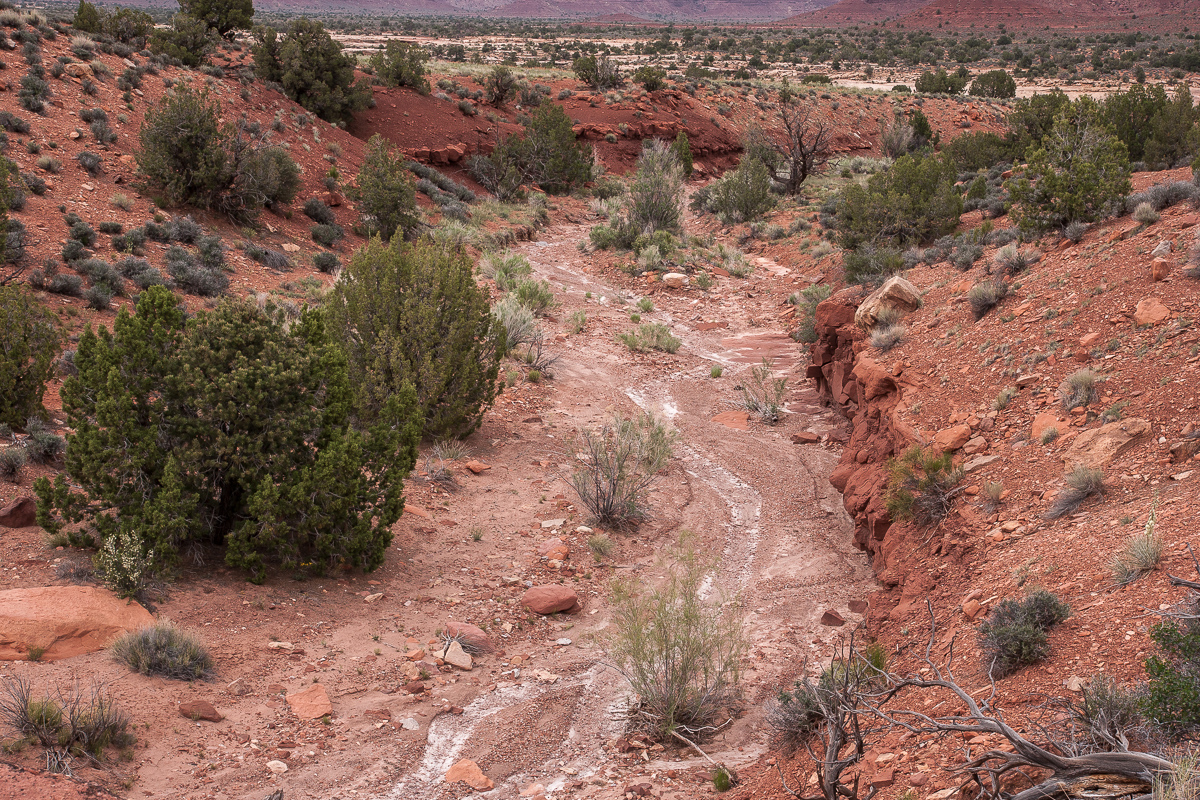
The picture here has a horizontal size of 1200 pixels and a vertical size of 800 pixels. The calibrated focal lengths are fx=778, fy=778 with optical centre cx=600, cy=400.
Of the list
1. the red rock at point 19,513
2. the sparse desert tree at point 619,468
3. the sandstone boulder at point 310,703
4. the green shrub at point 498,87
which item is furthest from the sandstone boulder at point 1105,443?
the green shrub at point 498,87

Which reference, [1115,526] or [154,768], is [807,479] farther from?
[154,768]

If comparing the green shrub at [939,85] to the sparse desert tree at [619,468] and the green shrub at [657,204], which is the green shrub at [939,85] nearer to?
the green shrub at [657,204]

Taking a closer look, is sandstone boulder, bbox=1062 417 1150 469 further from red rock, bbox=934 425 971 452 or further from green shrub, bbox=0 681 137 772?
green shrub, bbox=0 681 137 772

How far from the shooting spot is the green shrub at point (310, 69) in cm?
2486

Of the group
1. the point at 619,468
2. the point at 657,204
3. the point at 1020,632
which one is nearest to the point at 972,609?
the point at 1020,632

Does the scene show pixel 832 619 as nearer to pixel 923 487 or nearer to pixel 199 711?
pixel 923 487

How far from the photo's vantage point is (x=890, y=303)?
11156 mm

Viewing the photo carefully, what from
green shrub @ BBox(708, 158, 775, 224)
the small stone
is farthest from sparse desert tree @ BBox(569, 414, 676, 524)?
green shrub @ BBox(708, 158, 775, 224)

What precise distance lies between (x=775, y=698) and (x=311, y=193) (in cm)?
1868

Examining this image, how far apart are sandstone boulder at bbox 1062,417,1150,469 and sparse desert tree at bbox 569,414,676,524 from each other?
4180mm

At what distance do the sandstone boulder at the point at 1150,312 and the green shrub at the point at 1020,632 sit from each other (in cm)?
421

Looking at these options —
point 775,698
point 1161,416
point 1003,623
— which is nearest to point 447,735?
point 775,698

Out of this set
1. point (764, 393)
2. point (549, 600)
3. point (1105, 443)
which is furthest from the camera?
point (764, 393)

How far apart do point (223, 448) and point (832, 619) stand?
5.28m
